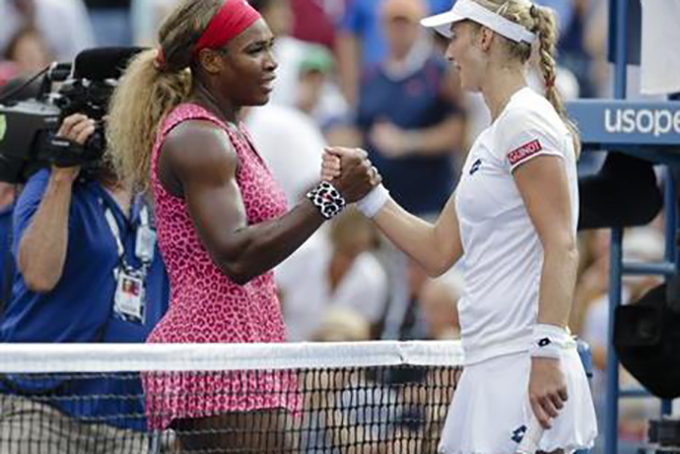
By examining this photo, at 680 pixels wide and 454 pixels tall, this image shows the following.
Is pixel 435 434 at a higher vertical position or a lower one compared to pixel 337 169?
lower

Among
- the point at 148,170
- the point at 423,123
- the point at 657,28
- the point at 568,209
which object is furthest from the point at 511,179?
the point at 423,123

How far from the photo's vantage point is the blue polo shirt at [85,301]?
6969mm

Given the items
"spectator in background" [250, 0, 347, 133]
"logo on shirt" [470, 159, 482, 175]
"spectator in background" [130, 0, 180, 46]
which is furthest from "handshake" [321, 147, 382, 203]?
"spectator in background" [130, 0, 180, 46]

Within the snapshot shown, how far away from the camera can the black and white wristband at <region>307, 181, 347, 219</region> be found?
19.9 feet

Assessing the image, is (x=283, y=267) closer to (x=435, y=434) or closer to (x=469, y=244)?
(x=435, y=434)

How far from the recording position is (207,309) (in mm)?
6133

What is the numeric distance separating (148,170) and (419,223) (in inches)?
34.8

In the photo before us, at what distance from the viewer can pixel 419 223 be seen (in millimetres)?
6527

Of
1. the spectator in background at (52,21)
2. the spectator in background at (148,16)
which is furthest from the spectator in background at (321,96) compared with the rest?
the spectator in background at (52,21)

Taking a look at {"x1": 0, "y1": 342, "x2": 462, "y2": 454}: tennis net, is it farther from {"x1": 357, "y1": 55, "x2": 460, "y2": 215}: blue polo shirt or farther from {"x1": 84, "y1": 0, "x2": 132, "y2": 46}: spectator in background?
{"x1": 84, "y1": 0, "x2": 132, "y2": 46}: spectator in background

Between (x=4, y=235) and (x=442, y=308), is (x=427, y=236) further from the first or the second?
(x=442, y=308)

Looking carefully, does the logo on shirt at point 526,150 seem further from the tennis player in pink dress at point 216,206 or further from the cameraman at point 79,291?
the cameraman at point 79,291

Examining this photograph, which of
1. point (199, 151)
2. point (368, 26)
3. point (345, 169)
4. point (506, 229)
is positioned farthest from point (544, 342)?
→ point (368, 26)

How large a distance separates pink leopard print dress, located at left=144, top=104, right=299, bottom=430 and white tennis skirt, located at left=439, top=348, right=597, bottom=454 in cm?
63
